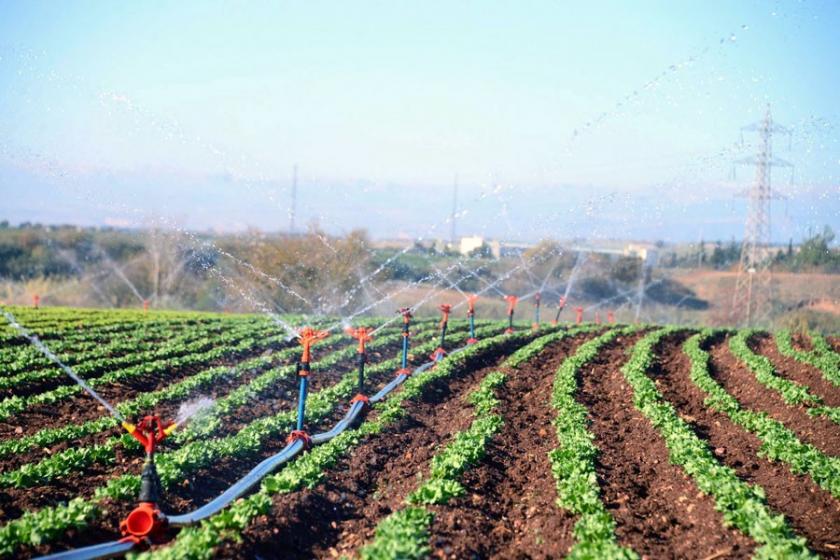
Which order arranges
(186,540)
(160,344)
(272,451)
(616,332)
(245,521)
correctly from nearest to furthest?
(186,540) < (245,521) < (272,451) < (160,344) < (616,332)

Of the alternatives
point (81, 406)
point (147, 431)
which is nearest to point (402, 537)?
point (147, 431)

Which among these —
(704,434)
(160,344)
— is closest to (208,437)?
(704,434)

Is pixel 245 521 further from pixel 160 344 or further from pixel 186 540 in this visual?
pixel 160 344

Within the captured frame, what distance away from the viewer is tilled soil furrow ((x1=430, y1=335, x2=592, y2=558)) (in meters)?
7.11

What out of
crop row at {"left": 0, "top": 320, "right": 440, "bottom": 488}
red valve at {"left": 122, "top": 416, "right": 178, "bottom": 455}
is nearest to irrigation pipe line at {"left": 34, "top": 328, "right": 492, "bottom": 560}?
red valve at {"left": 122, "top": 416, "right": 178, "bottom": 455}

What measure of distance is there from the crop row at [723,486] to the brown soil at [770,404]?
5.87 ft

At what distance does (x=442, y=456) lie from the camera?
9.55 meters

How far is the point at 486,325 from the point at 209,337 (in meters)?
9.49

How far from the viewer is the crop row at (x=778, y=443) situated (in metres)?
9.24

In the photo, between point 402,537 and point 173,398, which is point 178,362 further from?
point 402,537

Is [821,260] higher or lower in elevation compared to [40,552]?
higher

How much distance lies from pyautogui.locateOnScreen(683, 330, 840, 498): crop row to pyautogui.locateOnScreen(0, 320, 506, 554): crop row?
249 inches

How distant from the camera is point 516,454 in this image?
33.9 feet

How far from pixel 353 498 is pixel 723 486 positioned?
393cm
